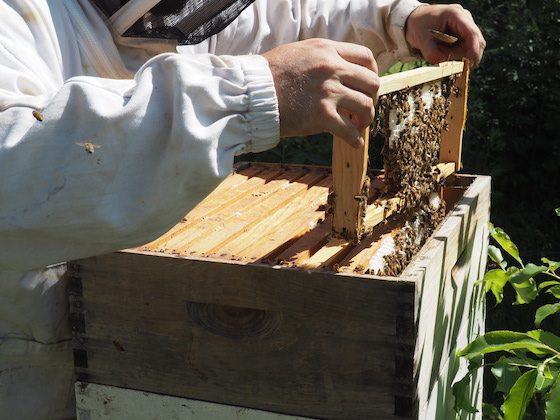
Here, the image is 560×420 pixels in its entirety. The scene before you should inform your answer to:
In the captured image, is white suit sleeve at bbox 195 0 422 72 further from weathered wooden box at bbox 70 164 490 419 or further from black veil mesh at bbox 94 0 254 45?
weathered wooden box at bbox 70 164 490 419

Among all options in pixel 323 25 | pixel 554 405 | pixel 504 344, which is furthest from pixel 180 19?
pixel 554 405

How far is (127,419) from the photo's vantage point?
157cm

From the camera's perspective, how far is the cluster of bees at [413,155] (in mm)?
1669

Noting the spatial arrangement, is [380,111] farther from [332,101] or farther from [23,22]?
[23,22]

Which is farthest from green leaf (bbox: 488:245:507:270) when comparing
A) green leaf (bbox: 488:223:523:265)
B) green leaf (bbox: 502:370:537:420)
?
green leaf (bbox: 502:370:537:420)

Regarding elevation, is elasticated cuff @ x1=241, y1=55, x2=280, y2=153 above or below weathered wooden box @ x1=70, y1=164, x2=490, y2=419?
above

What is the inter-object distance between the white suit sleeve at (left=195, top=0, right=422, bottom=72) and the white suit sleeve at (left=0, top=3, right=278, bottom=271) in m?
0.95

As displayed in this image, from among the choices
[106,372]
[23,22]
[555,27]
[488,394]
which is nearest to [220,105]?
[23,22]

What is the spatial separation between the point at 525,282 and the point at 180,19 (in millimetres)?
939

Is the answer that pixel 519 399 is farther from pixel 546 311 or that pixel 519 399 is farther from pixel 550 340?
pixel 546 311

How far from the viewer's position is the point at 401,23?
7.14ft

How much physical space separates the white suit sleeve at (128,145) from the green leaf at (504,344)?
0.53 meters

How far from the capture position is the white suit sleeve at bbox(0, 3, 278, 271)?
3.99ft

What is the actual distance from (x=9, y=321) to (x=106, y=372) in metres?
0.21
